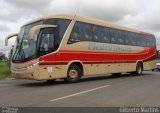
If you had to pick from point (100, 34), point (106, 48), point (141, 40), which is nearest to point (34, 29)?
point (100, 34)

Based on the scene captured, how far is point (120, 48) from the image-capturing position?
2311 cm

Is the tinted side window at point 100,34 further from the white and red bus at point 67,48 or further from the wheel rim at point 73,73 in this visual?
the wheel rim at point 73,73

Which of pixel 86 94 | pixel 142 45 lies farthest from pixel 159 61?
pixel 86 94

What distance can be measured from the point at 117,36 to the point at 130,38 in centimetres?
242

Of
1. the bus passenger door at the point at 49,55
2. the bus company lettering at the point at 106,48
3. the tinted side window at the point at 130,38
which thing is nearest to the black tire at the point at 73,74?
the bus passenger door at the point at 49,55

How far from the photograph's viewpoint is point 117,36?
75.2 ft

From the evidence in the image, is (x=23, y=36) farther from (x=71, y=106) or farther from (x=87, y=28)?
(x=71, y=106)

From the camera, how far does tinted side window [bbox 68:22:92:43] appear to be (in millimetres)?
18047

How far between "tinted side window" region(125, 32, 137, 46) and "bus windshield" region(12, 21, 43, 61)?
29.8ft

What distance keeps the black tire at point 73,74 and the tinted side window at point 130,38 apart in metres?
6.94

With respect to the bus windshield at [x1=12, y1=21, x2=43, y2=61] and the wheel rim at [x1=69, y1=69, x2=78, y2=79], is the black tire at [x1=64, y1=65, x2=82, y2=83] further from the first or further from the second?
the bus windshield at [x1=12, y1=21, x2=43, y2=61]

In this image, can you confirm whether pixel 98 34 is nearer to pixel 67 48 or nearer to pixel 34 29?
pixel 67 48

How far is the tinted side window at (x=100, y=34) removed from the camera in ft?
65.7

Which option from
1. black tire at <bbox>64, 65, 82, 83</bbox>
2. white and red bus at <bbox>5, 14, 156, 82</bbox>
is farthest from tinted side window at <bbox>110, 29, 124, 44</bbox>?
black tire at <bbox>64, 65, 82, 83</bbox>
